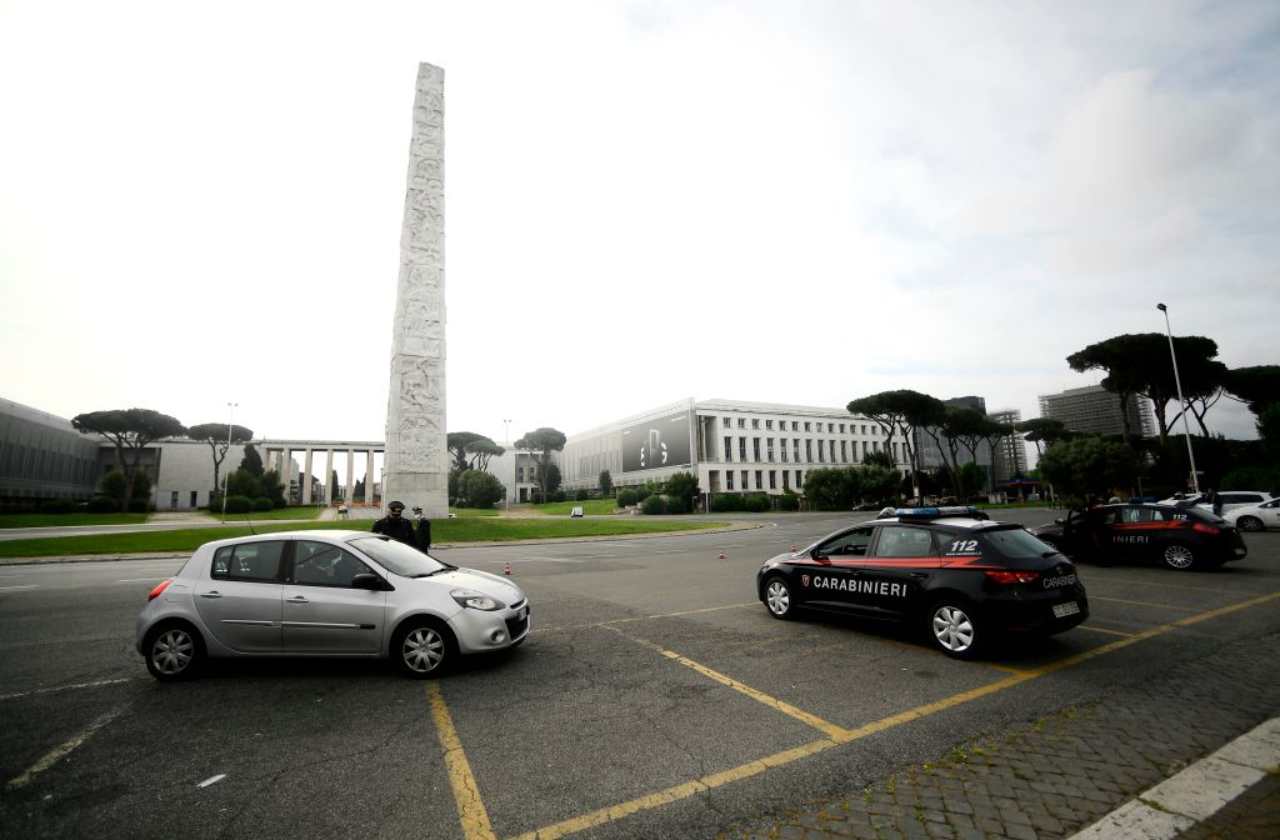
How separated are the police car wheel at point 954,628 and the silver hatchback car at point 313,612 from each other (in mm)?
4749

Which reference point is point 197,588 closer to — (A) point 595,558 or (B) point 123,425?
(A) point 595,558

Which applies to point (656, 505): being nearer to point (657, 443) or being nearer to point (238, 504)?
point (657, 443)

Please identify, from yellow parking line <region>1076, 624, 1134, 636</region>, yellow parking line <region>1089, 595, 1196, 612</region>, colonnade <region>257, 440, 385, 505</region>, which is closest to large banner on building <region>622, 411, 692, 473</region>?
colonnade <region>257, 440, 385, 505</region>

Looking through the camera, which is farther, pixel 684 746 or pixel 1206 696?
pixel 1206 696

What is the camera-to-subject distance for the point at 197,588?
609 centimetres

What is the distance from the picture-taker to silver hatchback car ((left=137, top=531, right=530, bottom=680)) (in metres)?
5.89

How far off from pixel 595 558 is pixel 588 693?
13.8 m

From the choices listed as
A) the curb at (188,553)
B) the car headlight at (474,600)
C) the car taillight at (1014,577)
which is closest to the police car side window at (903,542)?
the car taillight at (1014,577)

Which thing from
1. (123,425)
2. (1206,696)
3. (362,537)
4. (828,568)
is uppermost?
(123,425)

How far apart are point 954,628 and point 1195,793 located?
9.75 feet

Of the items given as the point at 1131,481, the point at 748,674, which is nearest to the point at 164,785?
the point at 748,674

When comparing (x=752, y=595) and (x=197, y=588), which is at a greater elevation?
(x=197, y=588)

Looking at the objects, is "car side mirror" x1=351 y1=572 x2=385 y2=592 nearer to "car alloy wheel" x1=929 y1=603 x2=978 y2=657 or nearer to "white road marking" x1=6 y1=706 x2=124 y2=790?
"white road marking" x1=6 y1=706 x2=124 y2=790

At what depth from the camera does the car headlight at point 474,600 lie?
598cm
